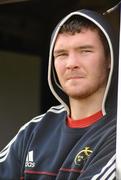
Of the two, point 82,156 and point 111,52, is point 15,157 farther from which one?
point 111,52

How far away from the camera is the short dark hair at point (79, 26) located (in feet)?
6.68

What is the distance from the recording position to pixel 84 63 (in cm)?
203

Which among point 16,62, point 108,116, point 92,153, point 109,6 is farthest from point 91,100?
point 16,62

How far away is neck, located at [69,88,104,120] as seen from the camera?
2.08 metres

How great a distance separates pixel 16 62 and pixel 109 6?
609mm

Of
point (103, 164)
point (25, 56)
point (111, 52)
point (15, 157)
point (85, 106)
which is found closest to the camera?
point (103, 164)

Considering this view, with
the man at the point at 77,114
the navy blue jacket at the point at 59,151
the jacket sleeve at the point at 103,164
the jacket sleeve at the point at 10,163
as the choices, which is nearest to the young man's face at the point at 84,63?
the man at the point at 77,114

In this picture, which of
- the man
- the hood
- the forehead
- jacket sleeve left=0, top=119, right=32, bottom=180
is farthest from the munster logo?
the forehead

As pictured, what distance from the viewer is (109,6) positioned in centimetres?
220

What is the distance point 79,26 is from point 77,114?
0.36 metres

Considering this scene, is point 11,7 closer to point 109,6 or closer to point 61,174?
point 109,6

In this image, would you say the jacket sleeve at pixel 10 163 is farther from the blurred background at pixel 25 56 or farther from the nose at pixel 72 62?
the nose at pixel 72 62

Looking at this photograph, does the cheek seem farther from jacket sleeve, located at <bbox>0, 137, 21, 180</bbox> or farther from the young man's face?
jacket sleeve, located at <bbox>0, 137, 21, 180</bbox>

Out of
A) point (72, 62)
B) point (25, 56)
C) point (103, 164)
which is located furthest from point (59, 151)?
point (25, 56)
